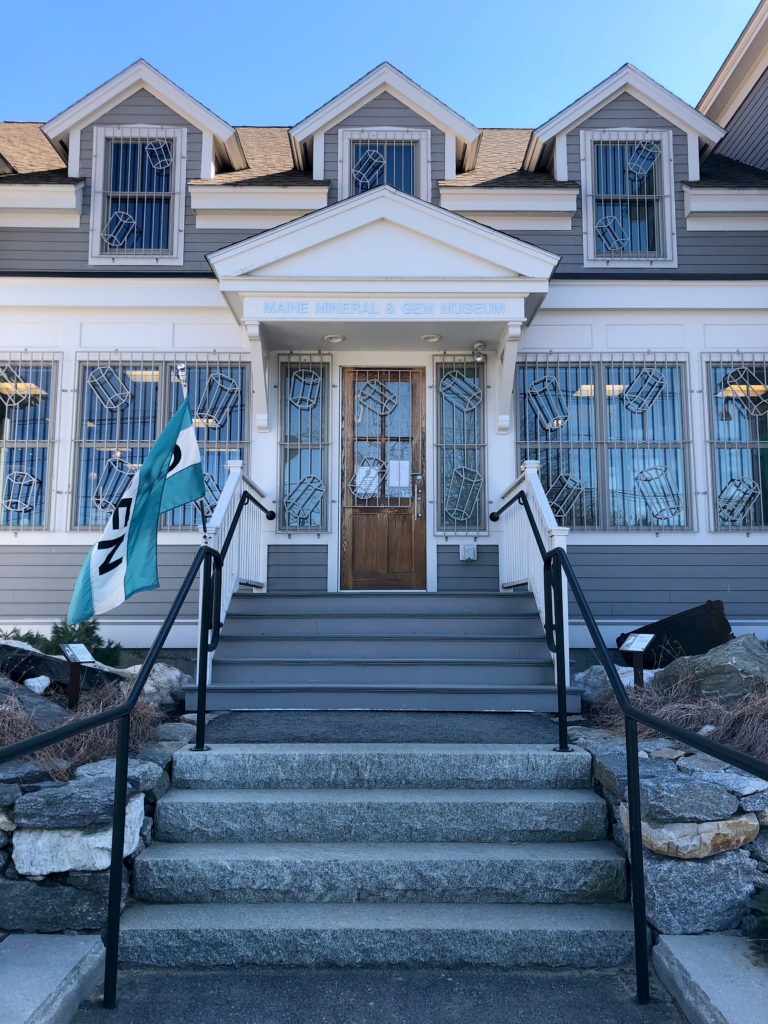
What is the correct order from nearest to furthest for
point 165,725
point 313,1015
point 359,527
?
1. point 313,1015
2. point 165,725
3. point 359,527

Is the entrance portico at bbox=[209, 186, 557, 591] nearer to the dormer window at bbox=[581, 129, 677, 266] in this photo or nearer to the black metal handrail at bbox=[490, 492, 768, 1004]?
the dormer window at bbox=[581, 129, 677, 266]

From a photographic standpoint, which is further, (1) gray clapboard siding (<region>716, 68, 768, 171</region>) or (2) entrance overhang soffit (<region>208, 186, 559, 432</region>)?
(1) gray clapboard siding (<region>716, 68, 768, 171</region>)

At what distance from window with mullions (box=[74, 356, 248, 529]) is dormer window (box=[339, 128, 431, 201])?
2211mm

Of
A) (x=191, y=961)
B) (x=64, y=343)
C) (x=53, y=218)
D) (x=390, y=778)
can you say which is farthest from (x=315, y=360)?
(x=191, y=961)

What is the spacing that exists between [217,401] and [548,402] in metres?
3.01

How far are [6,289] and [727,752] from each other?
7.23 metres

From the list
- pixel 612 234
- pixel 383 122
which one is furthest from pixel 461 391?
pixel 383 122

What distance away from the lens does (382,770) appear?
381cm

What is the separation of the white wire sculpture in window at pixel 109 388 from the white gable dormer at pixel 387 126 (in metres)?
2.70

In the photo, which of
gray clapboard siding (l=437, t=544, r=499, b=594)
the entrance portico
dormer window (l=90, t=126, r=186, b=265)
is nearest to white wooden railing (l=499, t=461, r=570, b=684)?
gray clapboard siding (l=437, t=544, r=499, b=594)

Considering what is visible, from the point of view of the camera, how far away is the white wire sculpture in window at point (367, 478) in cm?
721

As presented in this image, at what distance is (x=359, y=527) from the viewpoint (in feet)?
23.6

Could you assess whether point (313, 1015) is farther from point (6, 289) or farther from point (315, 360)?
point (6, 289)

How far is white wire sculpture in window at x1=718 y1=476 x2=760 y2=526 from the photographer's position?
7152 millimetres
